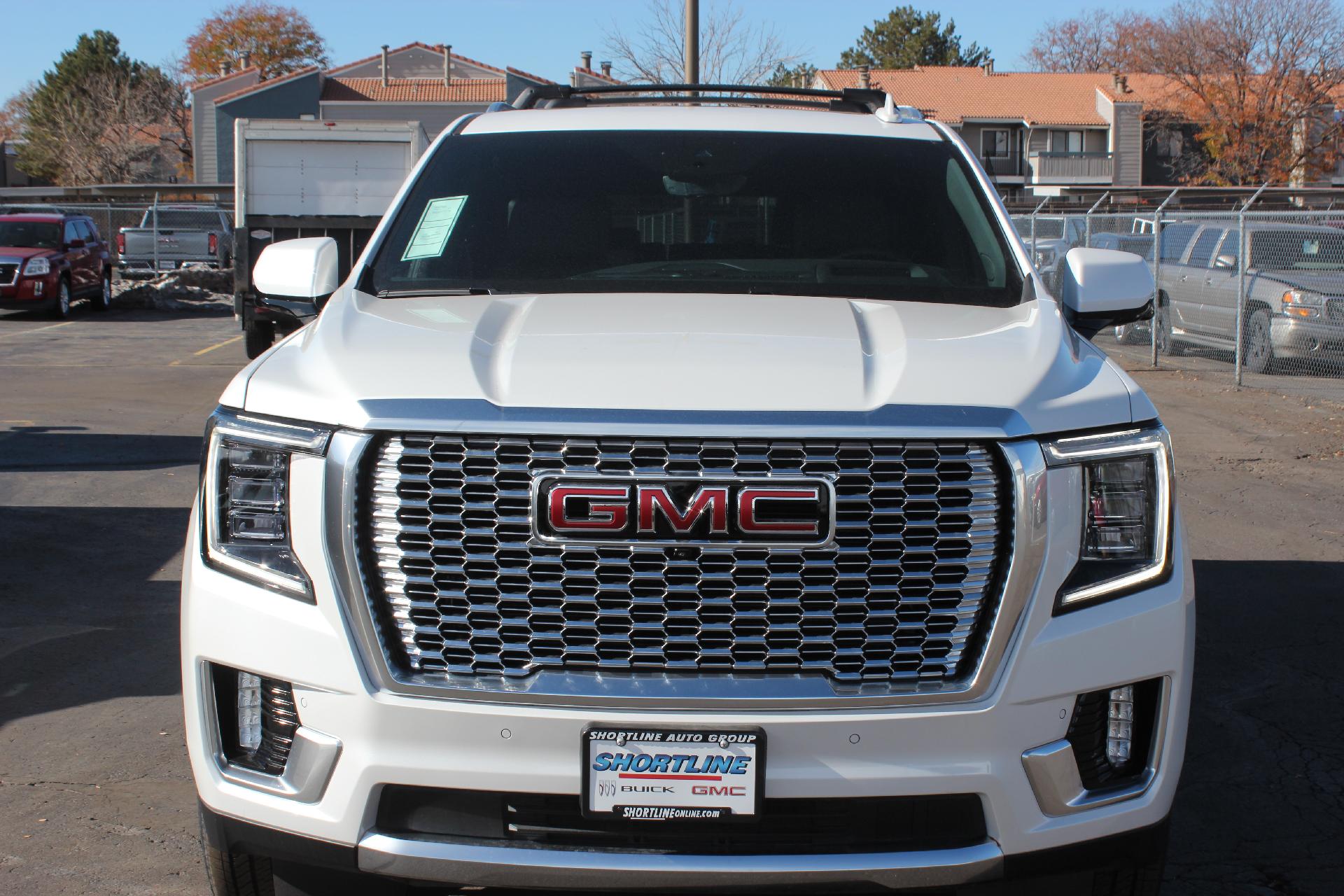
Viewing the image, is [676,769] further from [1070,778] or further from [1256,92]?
[1256,92]

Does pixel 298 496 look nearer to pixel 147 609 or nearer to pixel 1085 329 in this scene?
pixel 1085 329

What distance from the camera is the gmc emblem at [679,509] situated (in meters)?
2.56

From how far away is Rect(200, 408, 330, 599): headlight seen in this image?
2.70 metres

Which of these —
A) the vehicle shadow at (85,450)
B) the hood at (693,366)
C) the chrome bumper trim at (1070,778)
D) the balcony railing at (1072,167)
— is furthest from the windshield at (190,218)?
the balcony railing at (1072,167)

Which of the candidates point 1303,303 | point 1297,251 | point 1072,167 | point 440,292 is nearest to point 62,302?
point 1297,251

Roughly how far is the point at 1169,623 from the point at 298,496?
1740mm

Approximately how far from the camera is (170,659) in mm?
5477

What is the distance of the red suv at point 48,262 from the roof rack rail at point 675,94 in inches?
797

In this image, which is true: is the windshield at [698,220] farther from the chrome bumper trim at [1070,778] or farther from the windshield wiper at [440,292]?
the chrome bumper trim at [1070,778]

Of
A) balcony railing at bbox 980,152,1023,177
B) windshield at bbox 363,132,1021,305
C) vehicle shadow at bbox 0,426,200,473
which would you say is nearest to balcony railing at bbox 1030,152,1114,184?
balcony railing at bbox 980,152,1023,177

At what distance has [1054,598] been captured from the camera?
8.78 feet

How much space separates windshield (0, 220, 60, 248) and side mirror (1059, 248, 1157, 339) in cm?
2325

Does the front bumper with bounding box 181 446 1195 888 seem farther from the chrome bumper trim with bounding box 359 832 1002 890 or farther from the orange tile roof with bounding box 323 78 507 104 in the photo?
the orange tile roof with bounding box 323 78 507 104

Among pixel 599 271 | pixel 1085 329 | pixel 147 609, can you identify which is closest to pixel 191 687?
pixel 599 271
